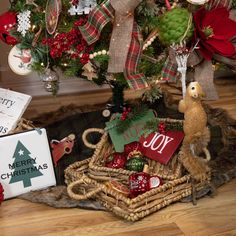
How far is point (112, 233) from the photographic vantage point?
1.26 m

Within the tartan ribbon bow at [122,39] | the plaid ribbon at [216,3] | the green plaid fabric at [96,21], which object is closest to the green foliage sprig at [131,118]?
the tartan ribbon bow at [122,39]

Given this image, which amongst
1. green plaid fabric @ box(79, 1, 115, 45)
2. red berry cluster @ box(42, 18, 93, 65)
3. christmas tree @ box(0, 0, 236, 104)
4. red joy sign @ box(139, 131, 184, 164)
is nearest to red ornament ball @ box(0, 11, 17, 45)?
christmas tree @ box(0, 0, 236, 104)

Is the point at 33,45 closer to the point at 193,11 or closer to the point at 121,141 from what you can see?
the point at 121,141

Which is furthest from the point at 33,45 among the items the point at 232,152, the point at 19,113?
the point at 232,152

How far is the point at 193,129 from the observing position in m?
1.28

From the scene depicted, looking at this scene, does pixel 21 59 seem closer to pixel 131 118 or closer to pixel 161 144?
pixel 131 118

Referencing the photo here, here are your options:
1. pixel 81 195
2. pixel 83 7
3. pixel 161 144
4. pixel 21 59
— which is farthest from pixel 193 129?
pixel 21 59

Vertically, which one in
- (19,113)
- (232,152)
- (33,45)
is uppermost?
(33,45)

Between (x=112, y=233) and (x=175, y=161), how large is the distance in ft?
1.17

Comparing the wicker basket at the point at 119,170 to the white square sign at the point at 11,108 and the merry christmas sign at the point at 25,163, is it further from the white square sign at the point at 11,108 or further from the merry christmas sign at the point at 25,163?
the white square sign at the point at 11,108

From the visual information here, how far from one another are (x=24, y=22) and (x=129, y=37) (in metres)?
0.42

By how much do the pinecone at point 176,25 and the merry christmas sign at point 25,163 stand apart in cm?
55

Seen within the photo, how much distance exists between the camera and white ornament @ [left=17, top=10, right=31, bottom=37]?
4.90ft

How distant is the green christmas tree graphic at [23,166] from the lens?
1.42m
